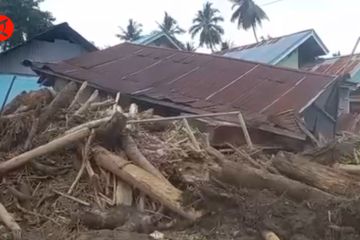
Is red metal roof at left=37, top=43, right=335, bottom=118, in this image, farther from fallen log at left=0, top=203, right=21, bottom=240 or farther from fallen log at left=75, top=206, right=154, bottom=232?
fallen log at left=0, top=203, right=21, bottom=240

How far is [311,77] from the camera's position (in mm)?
9172

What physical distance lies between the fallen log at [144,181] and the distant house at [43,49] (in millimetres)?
13243

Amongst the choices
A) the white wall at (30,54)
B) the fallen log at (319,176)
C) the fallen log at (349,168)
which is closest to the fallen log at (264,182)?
the fallen log at (319,176)

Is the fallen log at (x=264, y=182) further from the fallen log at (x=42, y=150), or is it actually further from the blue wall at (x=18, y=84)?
the blue wall at (x=18, y=84)

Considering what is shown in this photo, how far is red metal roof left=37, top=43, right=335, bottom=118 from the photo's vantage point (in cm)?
848

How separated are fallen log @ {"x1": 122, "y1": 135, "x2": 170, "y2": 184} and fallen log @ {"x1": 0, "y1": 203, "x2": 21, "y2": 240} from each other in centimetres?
151

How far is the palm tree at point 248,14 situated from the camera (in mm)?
29891

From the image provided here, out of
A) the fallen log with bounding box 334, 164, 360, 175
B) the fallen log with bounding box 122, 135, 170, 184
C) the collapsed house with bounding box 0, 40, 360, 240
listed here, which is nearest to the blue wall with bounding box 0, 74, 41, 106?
the collapsed house with bounding box 0, 40, 360, 240

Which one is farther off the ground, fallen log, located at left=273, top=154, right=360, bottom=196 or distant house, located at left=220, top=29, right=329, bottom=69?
distant house, located at left=220, top=29, right=329, bottom=69

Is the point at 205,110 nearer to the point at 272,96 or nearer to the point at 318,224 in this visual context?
the point at 272,96

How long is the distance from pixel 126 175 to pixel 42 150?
3.77 ft

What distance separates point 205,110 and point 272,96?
4.53 feet

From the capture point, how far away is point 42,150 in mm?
5328

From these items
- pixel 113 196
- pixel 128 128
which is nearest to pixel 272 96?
pixel 128 128
